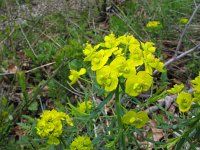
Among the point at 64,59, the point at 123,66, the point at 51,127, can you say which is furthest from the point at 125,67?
the point at 64,59

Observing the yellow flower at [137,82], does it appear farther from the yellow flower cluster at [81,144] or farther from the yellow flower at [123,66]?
the yellow flower cluster at [81,144]

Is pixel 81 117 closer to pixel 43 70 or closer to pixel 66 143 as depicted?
pixel 66 143

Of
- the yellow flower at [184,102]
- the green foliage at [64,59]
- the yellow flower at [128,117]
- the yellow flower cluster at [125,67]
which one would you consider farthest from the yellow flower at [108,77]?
the green foliage at [64,59]

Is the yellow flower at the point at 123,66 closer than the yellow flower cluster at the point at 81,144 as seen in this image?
Yes

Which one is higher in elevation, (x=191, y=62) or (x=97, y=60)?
(x=97, y=60)

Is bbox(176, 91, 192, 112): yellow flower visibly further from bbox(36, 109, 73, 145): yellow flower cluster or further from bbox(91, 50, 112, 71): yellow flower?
bbox(36, 109, 73, 145): yellow flower cluster

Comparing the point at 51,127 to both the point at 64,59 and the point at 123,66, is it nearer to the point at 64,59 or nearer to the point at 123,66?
the point at 123,66

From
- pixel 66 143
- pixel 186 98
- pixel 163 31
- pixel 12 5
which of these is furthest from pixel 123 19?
pixel 186 98
